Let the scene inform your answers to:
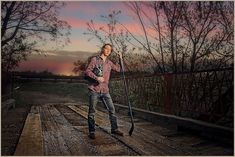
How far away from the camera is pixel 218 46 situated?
22.0 feet

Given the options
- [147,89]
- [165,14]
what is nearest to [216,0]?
[165,14]

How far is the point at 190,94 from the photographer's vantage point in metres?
5.82

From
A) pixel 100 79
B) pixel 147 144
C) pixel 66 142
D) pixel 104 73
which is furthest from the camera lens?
pixel 104 73

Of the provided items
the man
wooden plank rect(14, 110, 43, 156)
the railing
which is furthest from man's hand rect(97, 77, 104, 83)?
the railing

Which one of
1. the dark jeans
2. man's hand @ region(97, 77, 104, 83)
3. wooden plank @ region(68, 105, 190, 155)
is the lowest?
wooden plank @ region(68, 105, 190, 155)

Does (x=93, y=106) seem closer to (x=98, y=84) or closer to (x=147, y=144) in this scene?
(x=98, y=84)

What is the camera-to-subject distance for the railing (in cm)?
498

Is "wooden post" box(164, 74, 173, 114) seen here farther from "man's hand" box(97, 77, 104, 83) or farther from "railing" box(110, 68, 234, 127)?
"man's hand" box(97, 77, 104, 83)

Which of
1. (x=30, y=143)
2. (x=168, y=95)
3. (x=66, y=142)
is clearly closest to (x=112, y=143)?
(x=66, y=142)

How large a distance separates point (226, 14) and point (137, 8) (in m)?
2.24

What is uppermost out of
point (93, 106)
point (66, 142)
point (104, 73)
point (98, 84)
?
point (104, 73)

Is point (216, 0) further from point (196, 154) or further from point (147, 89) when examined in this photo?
point (196, 154)

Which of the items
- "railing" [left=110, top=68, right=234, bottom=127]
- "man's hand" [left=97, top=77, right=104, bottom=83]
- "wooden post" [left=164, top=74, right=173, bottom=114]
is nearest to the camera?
"man's hand" [left=97, top=77, right=104, bottom=83]

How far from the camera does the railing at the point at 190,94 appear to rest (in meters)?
4.98
